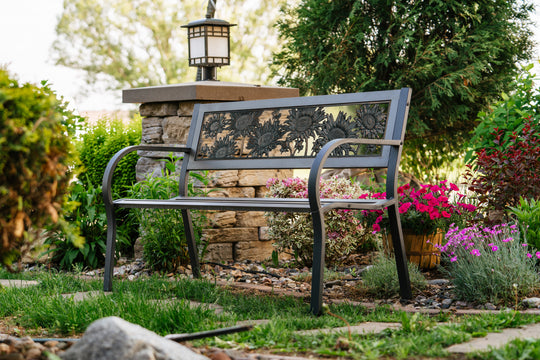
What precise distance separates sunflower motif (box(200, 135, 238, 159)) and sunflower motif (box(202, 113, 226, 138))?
6 cm

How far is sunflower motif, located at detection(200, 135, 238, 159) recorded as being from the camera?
158 inches

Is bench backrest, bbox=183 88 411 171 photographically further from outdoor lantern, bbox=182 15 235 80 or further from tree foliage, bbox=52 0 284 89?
tree foliage, bbox=52 0 284 89

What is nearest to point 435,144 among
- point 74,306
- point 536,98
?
point 536,98

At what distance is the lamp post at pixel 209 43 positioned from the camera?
5559 millimetres

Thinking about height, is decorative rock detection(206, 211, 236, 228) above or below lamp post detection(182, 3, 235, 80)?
below

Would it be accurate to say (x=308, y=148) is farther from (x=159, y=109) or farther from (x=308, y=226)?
(x=159, y=109)

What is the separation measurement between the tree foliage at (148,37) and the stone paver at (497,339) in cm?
1654

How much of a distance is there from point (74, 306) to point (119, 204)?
92 cm

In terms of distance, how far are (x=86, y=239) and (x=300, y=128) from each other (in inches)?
88.7

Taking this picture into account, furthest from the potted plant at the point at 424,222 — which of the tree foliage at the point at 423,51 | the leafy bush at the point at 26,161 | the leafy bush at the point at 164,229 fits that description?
the tree foliage at the point at 423,51

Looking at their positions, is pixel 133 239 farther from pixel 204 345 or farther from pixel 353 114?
pixel 204 345

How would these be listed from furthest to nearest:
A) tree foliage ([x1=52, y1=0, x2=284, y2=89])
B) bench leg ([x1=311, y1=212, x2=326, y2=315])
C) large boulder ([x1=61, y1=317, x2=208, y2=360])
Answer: tree foliage ([x1=52, y1=0, x2=284, y2=89]) → bench leg ([x1=311, y1=212, x2=326, y2=315]) → large boulder ([x1=61, y1=317, x2=208, y2=360])

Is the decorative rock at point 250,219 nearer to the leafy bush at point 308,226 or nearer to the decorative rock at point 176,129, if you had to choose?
the leafy bush at point 308,226

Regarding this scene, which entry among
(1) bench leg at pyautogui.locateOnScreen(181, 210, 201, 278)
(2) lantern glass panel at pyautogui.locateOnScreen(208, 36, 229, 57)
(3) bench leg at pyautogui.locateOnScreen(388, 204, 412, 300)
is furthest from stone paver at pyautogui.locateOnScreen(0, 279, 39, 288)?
(2) lantern glass panel at pyautogui.locateOnScreen(208, 36, 229, 57)
